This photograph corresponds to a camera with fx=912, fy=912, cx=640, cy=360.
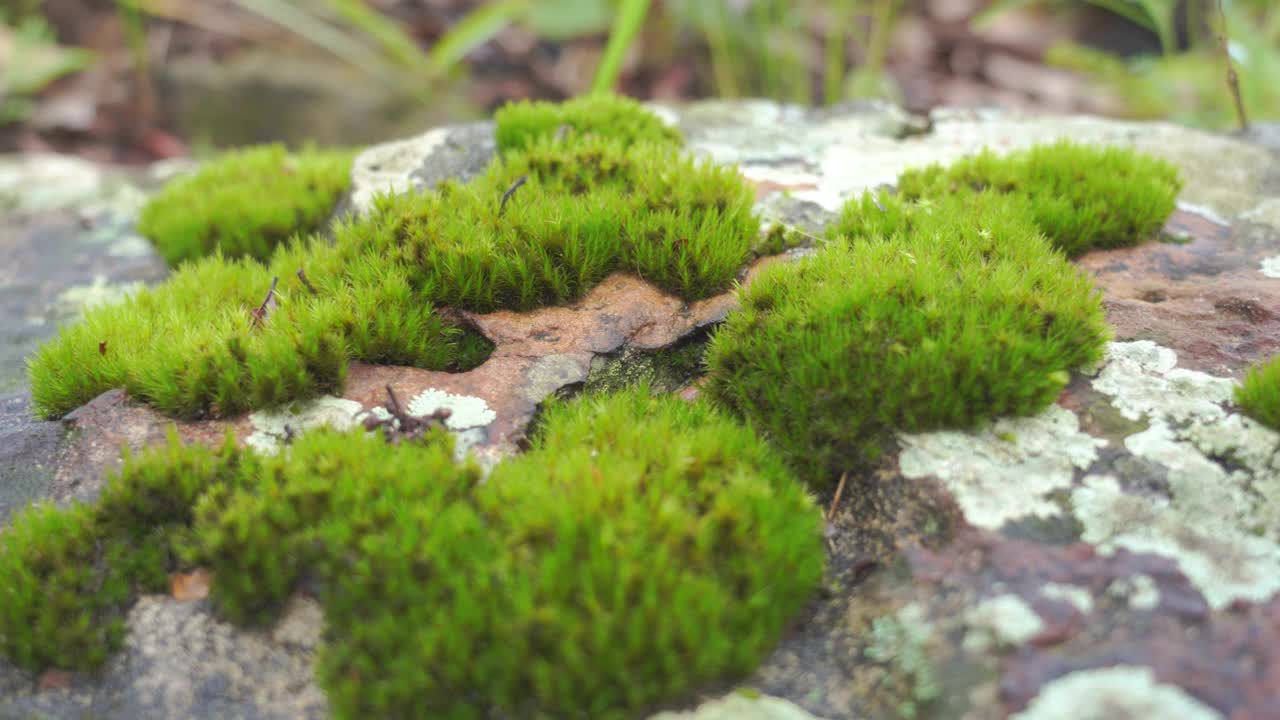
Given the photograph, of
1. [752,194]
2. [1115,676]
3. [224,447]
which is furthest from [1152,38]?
[224,447]

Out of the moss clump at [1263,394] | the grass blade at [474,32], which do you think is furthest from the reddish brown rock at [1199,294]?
the grass blade at [474,32]

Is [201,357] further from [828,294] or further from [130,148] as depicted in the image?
[130,148]

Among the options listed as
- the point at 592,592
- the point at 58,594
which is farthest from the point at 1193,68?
the point at 58,594

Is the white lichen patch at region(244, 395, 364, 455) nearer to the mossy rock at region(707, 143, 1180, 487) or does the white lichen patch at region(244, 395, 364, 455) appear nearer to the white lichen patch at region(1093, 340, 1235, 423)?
the mossy rock at region(707, 143, 1180, 487)

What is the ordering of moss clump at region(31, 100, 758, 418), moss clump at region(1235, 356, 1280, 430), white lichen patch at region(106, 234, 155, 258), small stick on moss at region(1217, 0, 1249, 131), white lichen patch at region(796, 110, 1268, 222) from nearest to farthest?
moss clump at region(1235, 356, 1280, 430) < moss clump at region(31, 100, 758, 418) < white lichen patch at region(796, 110, 1268, 222) < small stick on moss at region(1217, 0, 1249, 131) < white lichen patch at region(106, 234, 155, 258)

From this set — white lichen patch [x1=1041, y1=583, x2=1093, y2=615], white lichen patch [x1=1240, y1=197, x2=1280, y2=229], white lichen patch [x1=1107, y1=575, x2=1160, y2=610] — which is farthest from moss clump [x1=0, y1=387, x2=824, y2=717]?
white lichen patch [x1=1240, y1=197, x2=1280, y2=229]

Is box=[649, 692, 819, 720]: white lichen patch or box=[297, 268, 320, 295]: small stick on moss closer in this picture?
box=[649, 692, 819, 720]: white lichen patch

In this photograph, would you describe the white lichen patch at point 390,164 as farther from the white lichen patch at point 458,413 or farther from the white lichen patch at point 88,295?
the white lichen patch at point 458,413
